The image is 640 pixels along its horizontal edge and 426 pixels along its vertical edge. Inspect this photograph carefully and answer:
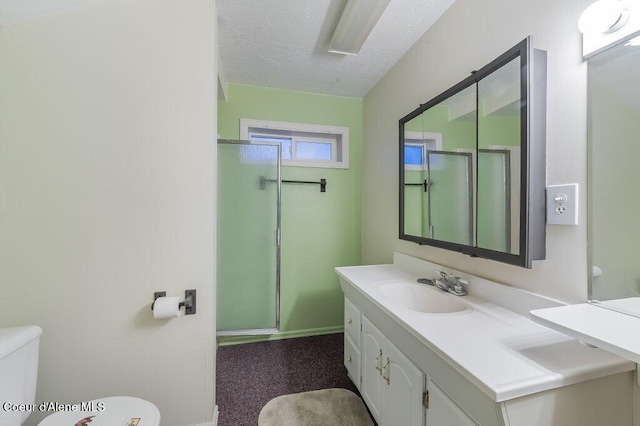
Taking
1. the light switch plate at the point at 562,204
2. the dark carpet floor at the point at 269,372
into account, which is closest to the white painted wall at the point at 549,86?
the light switch plate at the point at 562,204

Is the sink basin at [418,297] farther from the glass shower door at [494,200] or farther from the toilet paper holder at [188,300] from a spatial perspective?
the toilet paper holder at [188,300]

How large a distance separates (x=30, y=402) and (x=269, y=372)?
1.28m

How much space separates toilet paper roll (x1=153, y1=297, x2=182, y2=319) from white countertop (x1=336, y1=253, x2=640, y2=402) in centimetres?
98

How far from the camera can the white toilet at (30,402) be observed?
0.93m

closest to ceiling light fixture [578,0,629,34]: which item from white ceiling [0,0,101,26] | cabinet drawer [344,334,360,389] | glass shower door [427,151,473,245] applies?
glass shower door [427,151,473,245]

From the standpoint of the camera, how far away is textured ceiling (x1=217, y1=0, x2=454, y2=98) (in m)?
1.45

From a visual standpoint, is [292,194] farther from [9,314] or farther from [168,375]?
[9,314]

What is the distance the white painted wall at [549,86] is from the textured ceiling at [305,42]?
0.15 metres

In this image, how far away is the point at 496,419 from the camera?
640mm

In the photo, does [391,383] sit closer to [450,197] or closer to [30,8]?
[450,197]

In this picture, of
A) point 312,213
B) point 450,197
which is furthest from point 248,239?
point 450,197

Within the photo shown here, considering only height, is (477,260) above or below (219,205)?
below

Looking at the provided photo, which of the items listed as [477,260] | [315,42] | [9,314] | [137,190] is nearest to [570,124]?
[477,260]

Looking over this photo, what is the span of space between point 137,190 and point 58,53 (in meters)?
0.74
